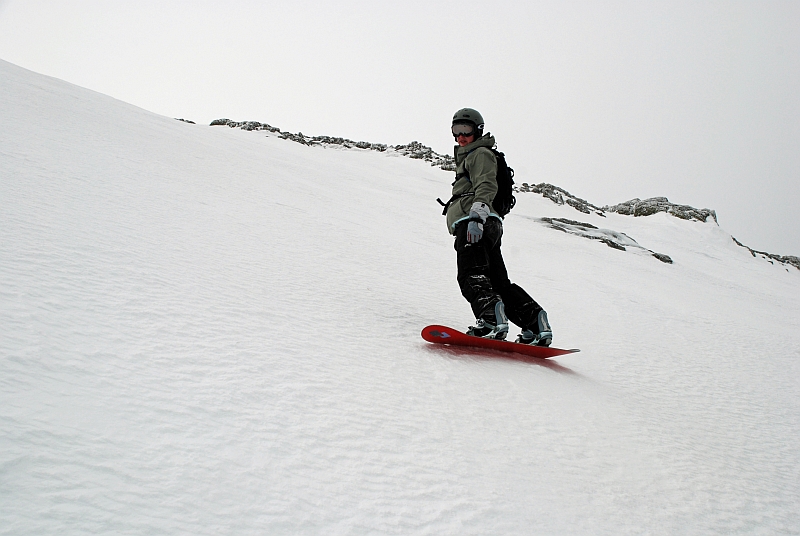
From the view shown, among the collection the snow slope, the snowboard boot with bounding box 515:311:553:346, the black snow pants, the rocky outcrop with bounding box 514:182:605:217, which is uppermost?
the rocky outcrop with bounding box 514:182:605:217

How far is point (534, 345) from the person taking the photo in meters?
3.48

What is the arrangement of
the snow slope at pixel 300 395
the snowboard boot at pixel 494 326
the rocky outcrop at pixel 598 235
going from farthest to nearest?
the rocky outcrop at pixel 598 235 → the snowboard boot at pixel 494 326 → the snow slope at pixel 300 395

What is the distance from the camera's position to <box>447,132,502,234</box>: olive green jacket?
3.39 meters

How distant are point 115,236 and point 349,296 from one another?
1.60 metres

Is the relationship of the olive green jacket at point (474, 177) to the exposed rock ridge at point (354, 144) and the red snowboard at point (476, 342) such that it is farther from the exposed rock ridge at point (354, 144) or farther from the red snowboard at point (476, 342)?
the exposed rock ridge at point (354, 144)

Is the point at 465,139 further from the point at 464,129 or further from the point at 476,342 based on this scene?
the point at 476,342

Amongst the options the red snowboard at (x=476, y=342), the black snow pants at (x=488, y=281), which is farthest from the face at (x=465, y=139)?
the red snowboard at (x=476, y=342)

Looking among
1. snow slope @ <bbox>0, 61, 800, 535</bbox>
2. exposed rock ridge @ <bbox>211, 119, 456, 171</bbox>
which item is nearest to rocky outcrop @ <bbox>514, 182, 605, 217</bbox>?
exposed rock ridge @ <bbox>211, 119, 456, 171</bbox>

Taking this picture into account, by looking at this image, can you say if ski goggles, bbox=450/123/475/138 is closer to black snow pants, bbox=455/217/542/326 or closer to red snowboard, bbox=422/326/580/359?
black snow pants, bbox=455/217/542/326

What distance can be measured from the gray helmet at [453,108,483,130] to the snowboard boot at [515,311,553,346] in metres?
1.49

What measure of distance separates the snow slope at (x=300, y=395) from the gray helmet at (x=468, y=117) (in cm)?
149

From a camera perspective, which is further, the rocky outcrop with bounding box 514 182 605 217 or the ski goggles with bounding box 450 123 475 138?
the rocky outcrop with bounding box 514 182 605 217

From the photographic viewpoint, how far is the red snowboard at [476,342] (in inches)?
120

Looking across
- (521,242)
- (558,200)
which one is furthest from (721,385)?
(558,200)
